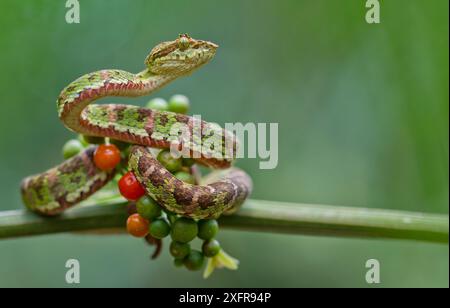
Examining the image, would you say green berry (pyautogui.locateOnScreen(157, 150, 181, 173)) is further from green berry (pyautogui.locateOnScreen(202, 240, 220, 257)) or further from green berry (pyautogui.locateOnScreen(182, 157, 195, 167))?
green berry (pyautogui.locateOnScreen(202, 240, 220, 257))

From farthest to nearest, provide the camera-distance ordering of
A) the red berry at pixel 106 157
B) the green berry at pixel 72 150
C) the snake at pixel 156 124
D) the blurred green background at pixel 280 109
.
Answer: the blurred green background at pixel 280 109, the green berry at pixel 72 150, the red berry at pixel 106 157, the snake at pixel 156 124

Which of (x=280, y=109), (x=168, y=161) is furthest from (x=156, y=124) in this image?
(x=280, y=109)

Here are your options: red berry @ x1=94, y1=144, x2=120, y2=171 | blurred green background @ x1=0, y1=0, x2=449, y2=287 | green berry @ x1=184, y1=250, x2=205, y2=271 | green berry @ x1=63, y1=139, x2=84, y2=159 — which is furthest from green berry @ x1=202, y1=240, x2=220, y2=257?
blurred green background @ x1=0, y1=0, x2=449, y2=287

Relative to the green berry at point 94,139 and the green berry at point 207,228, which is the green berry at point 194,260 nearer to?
the green berry at point 207,228

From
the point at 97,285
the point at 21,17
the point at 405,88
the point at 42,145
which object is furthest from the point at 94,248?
the point at 405,88

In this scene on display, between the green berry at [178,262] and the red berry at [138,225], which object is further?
the green berry at [178,262]

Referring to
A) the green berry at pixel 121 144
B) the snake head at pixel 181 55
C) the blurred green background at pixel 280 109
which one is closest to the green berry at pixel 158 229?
the green berry at pixel 121 144
